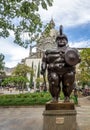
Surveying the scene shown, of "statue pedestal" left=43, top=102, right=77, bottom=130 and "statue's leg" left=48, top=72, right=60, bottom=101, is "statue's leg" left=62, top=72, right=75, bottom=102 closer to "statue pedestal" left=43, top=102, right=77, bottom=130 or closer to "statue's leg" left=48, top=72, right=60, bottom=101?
"statue's leg" left=48, top=72, right=60, bottom=101

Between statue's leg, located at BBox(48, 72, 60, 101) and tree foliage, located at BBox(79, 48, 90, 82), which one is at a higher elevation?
tree foliage, located at BBox(79, 48, 90, 82)

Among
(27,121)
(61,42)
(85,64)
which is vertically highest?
(85,64)

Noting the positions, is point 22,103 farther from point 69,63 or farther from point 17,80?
point 17,80

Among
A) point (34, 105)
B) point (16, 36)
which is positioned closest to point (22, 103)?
point (34, 105)

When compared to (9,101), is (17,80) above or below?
above

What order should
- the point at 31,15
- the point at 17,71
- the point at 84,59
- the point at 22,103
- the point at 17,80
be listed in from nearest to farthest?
the point at 31,15 < the point at 22,103 < the point at 84,59 < the point at 17,80 < the point at 17,71

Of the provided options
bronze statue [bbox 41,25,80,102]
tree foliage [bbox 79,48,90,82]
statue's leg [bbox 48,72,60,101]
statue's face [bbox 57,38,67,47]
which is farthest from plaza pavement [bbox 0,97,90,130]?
tree foliage [bbox 79,48,90,82]

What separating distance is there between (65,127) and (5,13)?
21.0 ft

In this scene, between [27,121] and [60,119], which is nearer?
[60,119]

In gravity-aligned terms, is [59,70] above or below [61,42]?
below

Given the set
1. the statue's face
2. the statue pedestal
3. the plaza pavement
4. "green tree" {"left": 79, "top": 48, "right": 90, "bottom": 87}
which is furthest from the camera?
"green tree" {"left": 79, "top": 48, "right": 90, "bottom": 87}

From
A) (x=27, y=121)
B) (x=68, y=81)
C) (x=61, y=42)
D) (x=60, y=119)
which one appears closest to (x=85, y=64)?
(x=27, y=121)

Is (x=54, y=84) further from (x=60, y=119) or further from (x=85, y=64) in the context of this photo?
(x=85, y=64)

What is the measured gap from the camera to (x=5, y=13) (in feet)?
41.0
